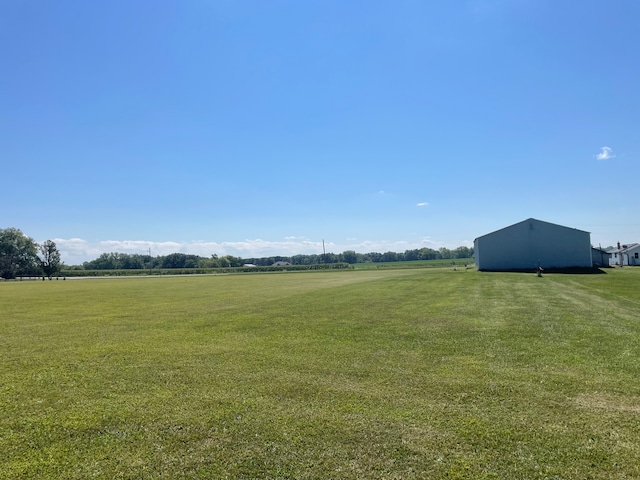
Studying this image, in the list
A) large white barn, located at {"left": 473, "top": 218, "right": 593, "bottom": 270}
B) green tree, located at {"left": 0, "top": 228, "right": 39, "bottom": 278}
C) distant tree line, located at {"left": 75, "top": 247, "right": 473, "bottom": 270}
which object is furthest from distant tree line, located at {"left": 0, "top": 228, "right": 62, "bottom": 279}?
large white barn, located at {"left": 473, "top": 218, "right": 593, "bottom": 270}

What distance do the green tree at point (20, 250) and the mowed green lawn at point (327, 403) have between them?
106081mm

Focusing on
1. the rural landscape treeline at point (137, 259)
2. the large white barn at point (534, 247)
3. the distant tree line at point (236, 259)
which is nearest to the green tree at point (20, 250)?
the rural landscape treeline at point (137, 259)

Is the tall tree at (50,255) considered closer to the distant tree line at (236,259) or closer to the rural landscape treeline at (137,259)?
the rural landscape treeline at (137,259)

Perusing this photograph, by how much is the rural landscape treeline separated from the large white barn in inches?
2997

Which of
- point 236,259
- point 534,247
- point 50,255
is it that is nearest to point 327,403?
point 534,247

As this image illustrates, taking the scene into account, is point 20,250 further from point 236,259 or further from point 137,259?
point 236,259

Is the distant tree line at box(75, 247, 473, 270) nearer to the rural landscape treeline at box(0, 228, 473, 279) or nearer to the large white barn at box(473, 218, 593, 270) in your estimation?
the rural landscape treeline at box(0, 228, 473, 279)

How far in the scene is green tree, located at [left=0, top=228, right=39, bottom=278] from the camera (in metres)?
91.8

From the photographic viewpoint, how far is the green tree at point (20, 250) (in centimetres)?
9181

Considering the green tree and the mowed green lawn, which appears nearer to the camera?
the mowed green lawn

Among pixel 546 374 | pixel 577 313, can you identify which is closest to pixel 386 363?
pixel 546 374

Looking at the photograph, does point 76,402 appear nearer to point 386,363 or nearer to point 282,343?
point 282,343

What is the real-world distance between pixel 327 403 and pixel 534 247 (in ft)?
140

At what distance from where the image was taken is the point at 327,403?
4.63 m
